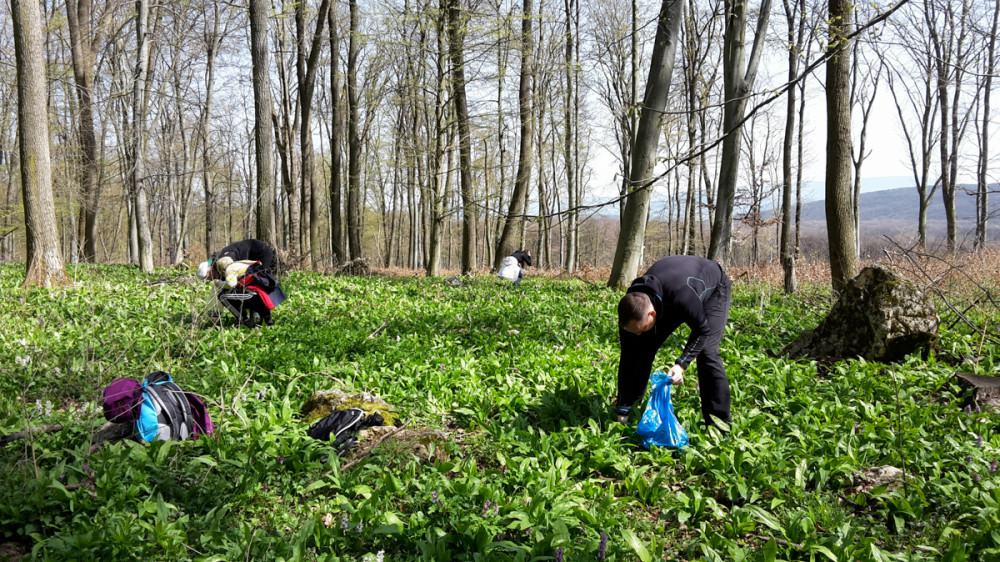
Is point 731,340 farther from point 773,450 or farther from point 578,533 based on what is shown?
point 578,533

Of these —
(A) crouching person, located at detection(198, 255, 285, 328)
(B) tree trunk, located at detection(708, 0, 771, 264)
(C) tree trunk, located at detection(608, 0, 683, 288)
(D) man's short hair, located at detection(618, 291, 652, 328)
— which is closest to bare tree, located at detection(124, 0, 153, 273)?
(A) crouching person, located at detection(198, 255, 285, 328)

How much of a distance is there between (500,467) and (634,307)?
4.74ft

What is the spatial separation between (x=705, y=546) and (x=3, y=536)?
11.8 ft

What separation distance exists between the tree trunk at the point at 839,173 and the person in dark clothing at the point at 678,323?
499 centimetres

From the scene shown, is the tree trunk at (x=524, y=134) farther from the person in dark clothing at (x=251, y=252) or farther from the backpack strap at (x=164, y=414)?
the backpack strap at (x=164, y=414)

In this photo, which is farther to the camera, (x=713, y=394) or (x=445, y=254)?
(x=445, y=254)

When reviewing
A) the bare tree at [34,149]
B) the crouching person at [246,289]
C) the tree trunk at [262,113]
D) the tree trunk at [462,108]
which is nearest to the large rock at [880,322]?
the crouching person at [246,289]

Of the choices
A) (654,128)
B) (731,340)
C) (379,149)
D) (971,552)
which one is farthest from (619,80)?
(971,552)

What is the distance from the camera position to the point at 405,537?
9.22ft

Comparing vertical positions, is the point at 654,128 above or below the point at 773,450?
above

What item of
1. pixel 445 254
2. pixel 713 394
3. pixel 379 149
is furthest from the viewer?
pixel 445 254

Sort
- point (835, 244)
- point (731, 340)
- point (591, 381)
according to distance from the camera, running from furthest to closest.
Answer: point (835, 244) < point (731, 340) < point (591, 381)

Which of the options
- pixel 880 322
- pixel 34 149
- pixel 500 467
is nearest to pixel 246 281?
pixel 500 467

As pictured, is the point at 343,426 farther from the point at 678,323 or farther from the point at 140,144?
the point at 140,144
